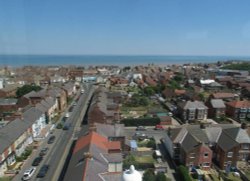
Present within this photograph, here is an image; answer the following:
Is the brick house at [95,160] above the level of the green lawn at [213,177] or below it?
above

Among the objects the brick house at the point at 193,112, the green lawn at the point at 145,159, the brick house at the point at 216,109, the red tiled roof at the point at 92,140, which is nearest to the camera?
the red tiled roof at the point at 92,140

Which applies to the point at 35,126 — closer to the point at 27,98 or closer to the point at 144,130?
the point at 27,98

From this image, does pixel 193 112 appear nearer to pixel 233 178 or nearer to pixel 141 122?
pixel 141 122

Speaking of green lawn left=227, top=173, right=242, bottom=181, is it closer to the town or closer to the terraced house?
the town

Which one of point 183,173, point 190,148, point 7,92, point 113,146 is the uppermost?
point 113,146

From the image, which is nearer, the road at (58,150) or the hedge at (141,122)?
the road at (58,150)

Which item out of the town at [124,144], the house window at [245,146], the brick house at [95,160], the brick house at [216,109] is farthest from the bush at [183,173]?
the brick house at [216,109]

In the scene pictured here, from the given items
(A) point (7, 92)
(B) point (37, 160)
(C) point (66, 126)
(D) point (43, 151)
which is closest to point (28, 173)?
(B) point (37, 160)

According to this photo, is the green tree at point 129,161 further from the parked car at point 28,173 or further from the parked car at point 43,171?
the parked car at point 28,173

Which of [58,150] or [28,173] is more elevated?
[28,173]

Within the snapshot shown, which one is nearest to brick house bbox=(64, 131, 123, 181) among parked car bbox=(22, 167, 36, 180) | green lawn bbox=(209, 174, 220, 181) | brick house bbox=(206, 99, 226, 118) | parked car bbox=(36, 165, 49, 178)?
parked car bbox=(36, 165, 49, 178)

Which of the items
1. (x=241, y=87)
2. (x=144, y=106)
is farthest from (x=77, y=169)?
(x=241, y=87)
